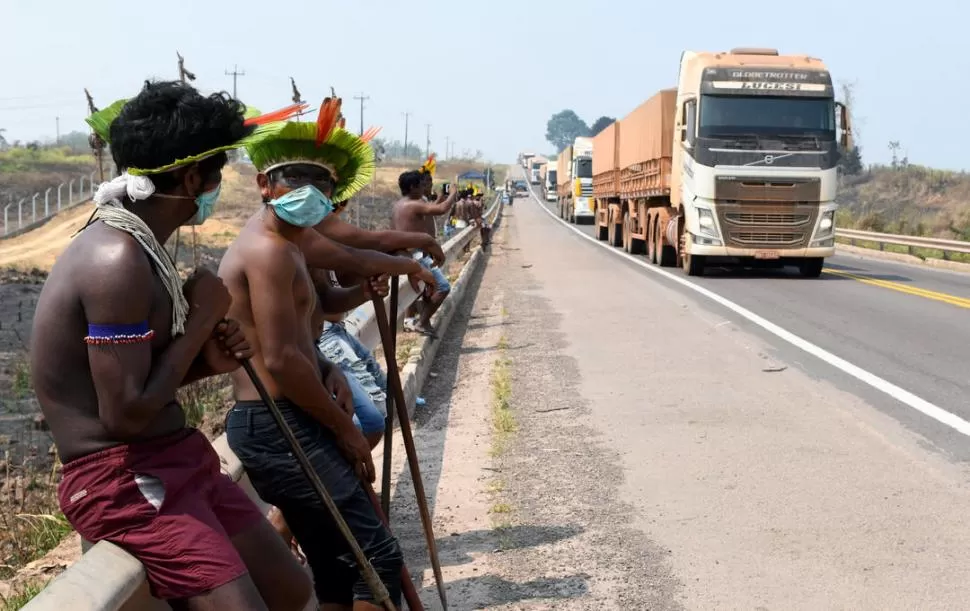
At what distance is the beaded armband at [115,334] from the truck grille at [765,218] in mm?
16754

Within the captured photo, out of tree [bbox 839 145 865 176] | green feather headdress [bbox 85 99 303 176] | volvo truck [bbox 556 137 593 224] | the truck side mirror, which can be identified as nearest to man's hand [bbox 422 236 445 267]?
green feather headdress [bbox 85 99 303 176]

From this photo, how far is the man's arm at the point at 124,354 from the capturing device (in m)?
2.55

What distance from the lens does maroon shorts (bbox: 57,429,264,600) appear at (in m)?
2.67

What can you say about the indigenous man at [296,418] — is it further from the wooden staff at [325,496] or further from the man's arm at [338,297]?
the man's arm at [338,297]

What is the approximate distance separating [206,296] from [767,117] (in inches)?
660

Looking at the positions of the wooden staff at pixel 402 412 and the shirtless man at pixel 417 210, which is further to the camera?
the shirtless man at pixel 417 210

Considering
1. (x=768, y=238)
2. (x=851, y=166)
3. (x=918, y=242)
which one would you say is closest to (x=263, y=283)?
(x=768, y=238)

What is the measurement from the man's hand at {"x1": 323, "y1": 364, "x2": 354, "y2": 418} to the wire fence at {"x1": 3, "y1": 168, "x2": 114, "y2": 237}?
125 feet

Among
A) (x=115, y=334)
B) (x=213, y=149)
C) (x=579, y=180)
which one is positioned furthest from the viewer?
(x=579, y=180)

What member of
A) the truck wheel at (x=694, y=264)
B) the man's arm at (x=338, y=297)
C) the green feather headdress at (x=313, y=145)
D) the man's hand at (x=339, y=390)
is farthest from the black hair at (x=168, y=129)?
the truck wheel at (x=694, y=264)

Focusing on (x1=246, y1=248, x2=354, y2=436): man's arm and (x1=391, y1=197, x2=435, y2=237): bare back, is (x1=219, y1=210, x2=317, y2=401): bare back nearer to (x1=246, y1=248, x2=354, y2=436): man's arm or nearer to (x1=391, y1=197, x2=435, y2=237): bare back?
(x1=246, y1=248, x2=354, y2=436): man's arm

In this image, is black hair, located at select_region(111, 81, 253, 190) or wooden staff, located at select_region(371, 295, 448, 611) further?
wooden staff, located at select_region(371, 295, 448, 611)

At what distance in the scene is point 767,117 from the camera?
18328 millimetres

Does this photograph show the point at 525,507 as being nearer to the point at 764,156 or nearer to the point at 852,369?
the point at 852,369
